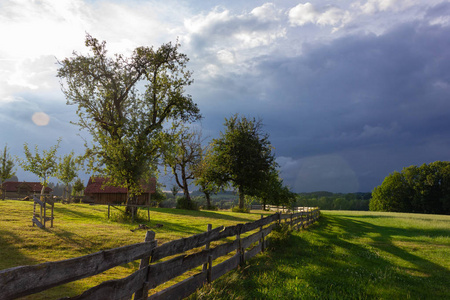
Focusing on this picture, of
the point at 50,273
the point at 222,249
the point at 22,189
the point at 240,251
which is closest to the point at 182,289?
the point at 222,249

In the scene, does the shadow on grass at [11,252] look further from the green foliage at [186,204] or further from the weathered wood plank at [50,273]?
the green foliage at [186,204]

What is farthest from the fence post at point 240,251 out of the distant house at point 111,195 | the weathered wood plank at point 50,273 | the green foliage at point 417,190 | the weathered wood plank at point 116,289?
the green foliage at point 417,190

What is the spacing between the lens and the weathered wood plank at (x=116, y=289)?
392cm

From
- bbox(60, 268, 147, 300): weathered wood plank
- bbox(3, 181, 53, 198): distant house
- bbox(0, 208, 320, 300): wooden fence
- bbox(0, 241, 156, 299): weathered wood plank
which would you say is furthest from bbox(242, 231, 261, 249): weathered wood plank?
bbox(3, 181, 53, 198): distant house

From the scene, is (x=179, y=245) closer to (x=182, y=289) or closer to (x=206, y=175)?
(x=182, y=289)

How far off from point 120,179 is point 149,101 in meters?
7.58

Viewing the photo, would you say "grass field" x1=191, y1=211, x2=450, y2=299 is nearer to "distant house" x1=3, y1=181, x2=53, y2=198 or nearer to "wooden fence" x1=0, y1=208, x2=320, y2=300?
"wooden fence" x1=0, y1=208, x2=320, y2=300

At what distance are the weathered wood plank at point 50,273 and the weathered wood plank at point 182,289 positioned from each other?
136 cm

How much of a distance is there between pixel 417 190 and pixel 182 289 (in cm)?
8818

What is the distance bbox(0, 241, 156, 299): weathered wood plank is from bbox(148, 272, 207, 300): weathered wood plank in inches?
53.7

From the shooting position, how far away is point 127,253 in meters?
4.77

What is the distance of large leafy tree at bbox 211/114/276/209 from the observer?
135 feet

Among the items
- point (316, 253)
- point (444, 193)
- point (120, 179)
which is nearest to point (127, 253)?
point (316, 253)

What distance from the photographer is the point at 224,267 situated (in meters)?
8.40
